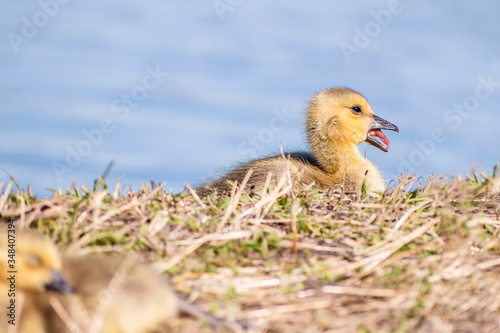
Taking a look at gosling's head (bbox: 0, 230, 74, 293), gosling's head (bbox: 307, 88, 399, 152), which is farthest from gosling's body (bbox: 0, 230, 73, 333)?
gosling's head (bbox: 307, 88, 399, 152)

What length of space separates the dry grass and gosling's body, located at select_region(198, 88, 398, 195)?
2042mm

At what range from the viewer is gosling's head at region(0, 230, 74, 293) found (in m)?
3.34

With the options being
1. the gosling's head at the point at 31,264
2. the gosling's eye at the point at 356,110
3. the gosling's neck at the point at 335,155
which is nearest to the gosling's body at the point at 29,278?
the gosling's head at the point at 31,264

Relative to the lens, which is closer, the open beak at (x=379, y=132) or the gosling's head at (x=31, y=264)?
the gosling's head at (x=31, y=264)

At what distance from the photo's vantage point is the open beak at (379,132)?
8.77m

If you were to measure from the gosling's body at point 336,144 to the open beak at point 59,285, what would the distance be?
3969 millimetres

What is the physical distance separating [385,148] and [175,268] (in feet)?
18.1

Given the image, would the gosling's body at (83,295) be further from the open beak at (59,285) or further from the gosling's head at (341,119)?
the gosling's head at (341,119)

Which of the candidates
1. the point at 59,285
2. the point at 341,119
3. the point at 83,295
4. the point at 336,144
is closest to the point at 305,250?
the point at 83,295

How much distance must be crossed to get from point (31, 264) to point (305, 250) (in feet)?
5.49

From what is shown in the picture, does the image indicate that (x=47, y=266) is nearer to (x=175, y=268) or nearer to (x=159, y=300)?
(x=159, y=300)

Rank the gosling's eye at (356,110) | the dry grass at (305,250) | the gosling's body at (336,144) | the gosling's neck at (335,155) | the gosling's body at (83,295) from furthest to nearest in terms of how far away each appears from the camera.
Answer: the gosling's eye at (356,110) → the gosling's neck at (335,155) → the gosling's body at (336,144) → the dry grass at (305,250) → the gosling's body at (83,295)

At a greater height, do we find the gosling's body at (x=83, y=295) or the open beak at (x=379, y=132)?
the open beak at (x=379, y=132)

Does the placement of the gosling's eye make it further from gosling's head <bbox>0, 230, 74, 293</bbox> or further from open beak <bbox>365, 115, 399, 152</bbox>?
gosling's head <bbox>0, 230, 74, 293</bbox>
